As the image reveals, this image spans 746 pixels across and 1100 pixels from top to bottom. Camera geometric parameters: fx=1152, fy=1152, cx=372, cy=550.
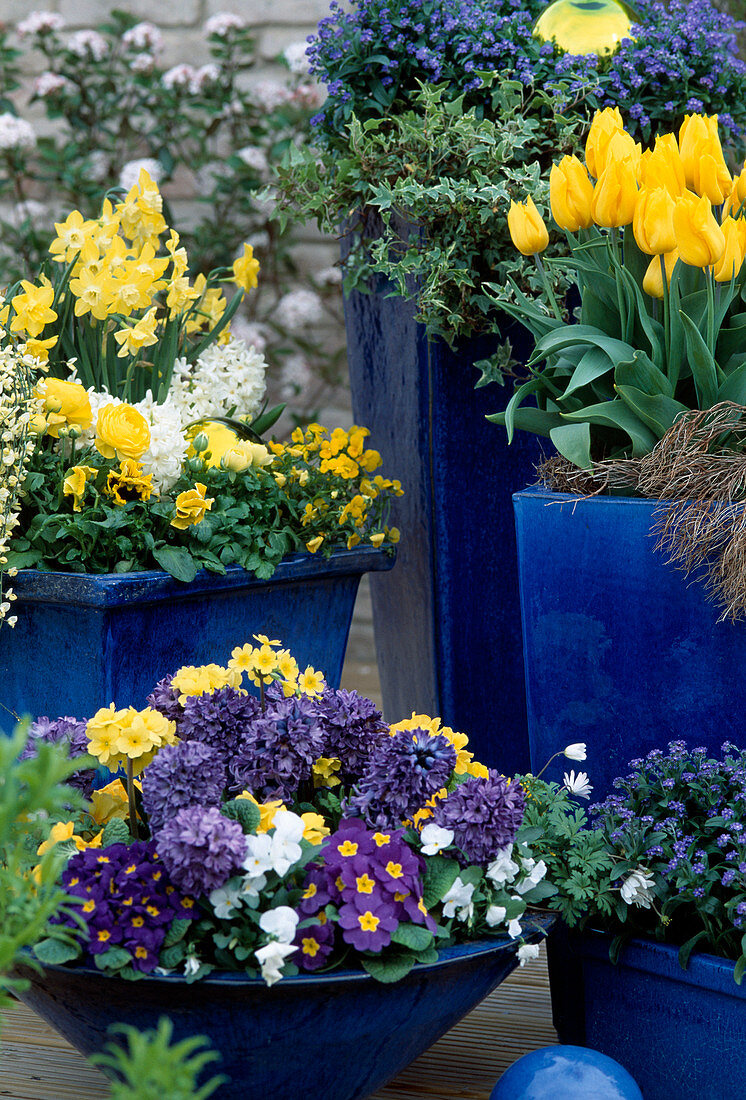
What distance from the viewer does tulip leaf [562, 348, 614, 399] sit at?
135 centimetres

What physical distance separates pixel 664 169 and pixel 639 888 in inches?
31.2

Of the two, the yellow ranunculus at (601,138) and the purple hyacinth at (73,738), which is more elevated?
the yellow ranunculus at (601,138)

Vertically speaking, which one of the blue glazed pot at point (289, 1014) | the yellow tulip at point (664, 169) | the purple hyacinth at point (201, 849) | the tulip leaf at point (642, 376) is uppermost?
the yellow tulip at point (664, 169)

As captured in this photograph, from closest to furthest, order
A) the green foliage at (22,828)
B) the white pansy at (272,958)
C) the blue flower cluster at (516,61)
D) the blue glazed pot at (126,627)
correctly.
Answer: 1. the green foliage at (22,828)
2. the white pansy at (272,958)
3. the blue glazed pot at (126,627)
4. the blue flower cluster at (516,61)

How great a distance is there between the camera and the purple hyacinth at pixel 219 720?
1211 millimetres

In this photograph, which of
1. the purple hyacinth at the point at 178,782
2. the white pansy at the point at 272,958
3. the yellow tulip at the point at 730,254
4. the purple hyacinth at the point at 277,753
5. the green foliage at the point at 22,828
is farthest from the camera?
the yellow tulip at the point at 730,254

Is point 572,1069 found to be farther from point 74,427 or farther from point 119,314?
point 119,314

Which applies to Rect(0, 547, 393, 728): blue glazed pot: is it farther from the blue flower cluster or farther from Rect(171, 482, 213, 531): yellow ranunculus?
the blue flower cluster

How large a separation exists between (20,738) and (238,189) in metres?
2.82

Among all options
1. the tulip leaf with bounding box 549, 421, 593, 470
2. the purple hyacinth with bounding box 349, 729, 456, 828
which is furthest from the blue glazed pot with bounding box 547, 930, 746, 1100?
the tulip leaf with bounding box 549, 421, 593, 470

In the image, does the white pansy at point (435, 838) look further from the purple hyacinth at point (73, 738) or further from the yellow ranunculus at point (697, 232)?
the yellow ranunculus at point (697, 232)

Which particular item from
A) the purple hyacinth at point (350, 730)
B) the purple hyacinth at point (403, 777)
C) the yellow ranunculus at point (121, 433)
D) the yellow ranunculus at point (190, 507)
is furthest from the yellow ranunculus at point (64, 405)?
the purple hyacinth at point (403, 777)

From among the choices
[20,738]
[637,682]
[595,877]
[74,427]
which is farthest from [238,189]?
[20,738]

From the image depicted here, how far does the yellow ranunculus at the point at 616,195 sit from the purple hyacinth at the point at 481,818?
2.17ft
